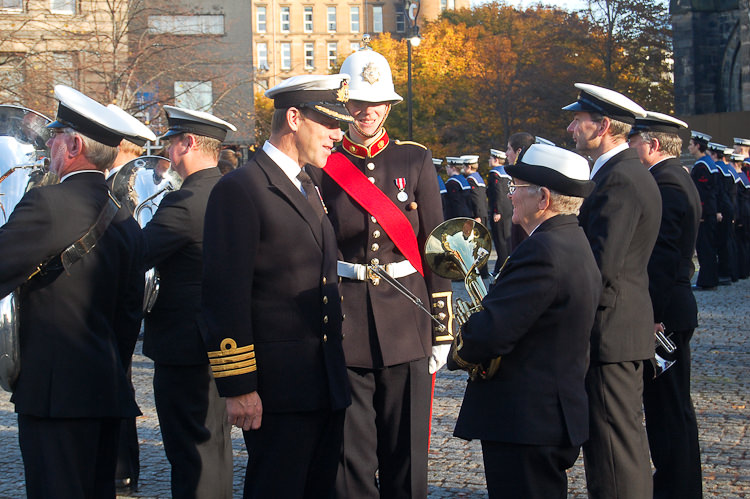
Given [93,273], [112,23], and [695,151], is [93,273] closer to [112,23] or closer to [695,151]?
[695,151]

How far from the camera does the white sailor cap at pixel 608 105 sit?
488cm

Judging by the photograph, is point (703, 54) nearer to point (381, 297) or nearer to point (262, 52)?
point (381, 297)

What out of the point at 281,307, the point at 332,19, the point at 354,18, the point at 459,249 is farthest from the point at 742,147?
the point at 332,19

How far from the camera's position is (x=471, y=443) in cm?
691

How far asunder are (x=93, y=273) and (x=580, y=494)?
10.5 feet

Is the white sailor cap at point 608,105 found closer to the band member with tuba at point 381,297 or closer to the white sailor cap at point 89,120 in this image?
the band member with tuba at point 381,297

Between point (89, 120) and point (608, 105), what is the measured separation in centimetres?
246

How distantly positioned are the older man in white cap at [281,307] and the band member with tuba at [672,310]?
218cm

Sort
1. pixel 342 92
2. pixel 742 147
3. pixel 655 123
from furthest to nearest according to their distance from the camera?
pixel 742 147, pixel 655 123, pixel 342 92

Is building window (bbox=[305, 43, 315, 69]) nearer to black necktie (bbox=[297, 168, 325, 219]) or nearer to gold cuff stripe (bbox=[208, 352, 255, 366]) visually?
black necktie (bbox=[297, 168, 325, 219])

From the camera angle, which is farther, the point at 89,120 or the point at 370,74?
the point at 370,74

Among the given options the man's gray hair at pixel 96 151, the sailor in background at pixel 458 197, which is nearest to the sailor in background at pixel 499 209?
the sailor in background at pixel 458 197

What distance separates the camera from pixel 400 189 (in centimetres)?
484

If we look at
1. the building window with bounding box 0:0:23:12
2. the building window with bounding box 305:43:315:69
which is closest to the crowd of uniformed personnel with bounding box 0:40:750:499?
the building window with bounding box 0:0:23:12
